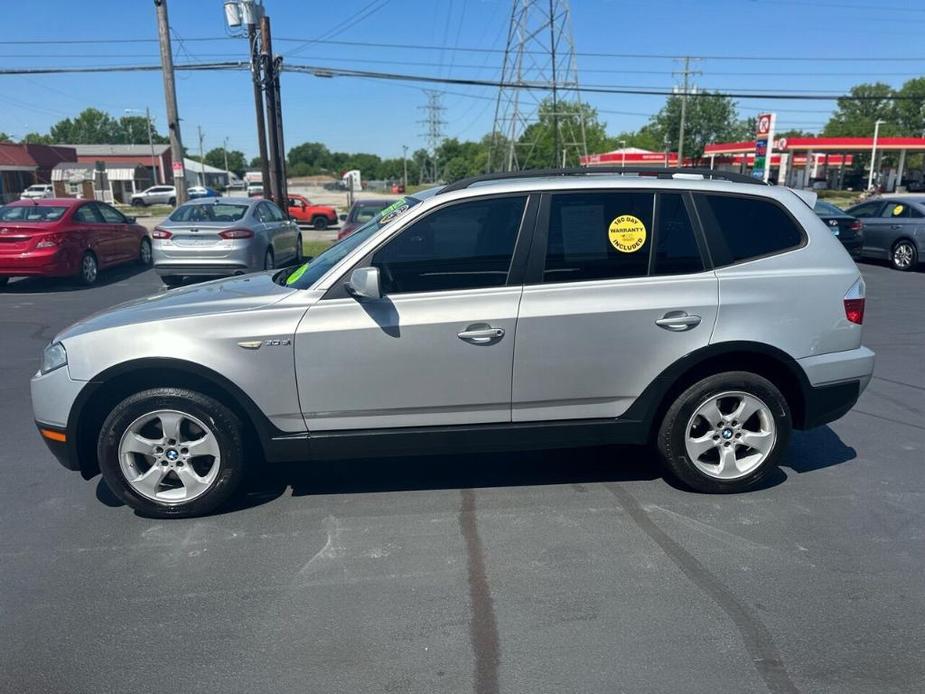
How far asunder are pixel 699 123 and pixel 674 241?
76.3 m

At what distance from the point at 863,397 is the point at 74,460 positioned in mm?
6302

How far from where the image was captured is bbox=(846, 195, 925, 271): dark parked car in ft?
50.3

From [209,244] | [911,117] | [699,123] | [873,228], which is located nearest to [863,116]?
[911,117]

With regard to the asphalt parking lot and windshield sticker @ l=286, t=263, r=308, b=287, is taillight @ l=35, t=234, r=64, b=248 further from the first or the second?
windshield sticker @ l=286, t=263, r=308, b=287

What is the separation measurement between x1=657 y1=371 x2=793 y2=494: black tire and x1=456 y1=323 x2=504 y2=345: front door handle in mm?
1184

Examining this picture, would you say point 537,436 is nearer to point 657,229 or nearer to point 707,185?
point 657,229

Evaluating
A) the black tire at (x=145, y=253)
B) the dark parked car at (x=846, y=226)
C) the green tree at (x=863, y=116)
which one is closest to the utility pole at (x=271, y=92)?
the black tire at (x=145, y=253)

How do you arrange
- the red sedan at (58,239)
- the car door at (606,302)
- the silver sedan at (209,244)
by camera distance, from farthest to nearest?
the red sedan at (58,239) → the silver sedan at (209,244) → the car door at (606,302)

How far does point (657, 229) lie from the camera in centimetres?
431

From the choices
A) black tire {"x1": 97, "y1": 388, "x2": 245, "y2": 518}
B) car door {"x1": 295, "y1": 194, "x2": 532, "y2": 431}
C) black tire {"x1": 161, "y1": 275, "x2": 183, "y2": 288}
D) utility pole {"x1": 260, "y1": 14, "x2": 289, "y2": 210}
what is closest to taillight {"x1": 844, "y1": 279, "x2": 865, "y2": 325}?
car door {"x1": 295, "y1": 194, "x2": 532, "y2": 431}

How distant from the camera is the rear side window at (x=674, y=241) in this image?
4.30m

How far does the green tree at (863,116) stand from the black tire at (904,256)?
7995 cm

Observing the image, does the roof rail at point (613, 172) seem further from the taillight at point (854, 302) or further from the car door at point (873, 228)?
the car door at point (873, 228)

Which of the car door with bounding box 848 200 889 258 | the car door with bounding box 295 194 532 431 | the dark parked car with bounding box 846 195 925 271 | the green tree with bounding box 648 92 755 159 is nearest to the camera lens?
the car door with bounding box 295 194 532 431
